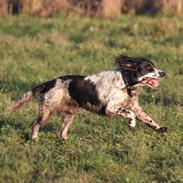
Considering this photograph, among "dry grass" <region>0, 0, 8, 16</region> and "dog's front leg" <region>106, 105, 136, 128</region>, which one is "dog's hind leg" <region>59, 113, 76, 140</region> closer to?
"dog's front leg" <region>106, 105, 136, 128</region>

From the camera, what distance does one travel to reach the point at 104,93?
813 cm

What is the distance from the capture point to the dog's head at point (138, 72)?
8.20 metres

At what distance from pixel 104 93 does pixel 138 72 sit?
1.52 ft

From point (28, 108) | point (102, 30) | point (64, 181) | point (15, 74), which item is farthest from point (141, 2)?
point (64, 181)

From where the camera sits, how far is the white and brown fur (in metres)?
8.11

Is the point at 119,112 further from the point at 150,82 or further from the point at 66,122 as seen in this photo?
the point at 66,122

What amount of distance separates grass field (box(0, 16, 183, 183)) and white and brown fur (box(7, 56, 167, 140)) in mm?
249

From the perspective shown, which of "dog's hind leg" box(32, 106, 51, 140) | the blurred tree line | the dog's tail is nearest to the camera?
"dog's hind leg" box(32, 106, 51, 140)

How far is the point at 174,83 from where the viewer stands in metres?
11.6

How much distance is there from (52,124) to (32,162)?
161cm

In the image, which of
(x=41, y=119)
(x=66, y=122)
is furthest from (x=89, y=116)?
(x=41, y=119)

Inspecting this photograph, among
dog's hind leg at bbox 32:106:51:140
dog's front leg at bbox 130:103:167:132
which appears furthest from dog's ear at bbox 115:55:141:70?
dog's hind leg at bbox 32:106:51:140

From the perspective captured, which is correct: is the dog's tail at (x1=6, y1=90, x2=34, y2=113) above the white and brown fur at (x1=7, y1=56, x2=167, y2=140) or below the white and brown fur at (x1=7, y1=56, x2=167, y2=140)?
below

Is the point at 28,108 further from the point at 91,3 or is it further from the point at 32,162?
the point at 91,3
